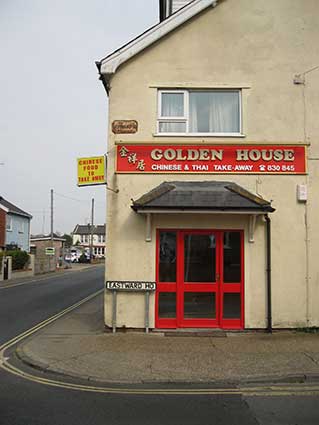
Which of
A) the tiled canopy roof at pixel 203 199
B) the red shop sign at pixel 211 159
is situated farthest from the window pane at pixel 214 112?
the tiled canopy roof at pixel 203 199

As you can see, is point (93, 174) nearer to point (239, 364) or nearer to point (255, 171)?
point (255, 171)

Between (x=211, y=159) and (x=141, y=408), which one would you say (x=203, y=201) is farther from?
(x=141, y=408)

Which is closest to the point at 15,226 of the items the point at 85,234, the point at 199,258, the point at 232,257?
the point at 199,258

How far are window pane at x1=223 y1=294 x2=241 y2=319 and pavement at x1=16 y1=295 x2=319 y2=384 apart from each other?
428mm

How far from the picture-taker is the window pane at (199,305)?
10367 millimetres

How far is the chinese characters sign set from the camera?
1113cm

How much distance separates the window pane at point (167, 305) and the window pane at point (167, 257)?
0.33 metres

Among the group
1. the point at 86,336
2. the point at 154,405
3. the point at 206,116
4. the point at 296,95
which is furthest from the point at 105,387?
the point at 296,95

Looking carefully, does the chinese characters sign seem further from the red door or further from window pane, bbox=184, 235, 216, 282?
window pane, bbox=184, 235, 216, 282

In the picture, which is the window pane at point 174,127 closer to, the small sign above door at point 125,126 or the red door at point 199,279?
the small sign above door at point 125,126

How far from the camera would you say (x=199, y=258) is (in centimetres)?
1050

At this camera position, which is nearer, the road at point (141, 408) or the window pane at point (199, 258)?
the road at point (141, 408)

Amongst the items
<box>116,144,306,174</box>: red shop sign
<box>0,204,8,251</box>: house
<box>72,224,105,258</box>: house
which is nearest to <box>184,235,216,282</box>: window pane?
<box>116,144,306,174</box>: red shop sign

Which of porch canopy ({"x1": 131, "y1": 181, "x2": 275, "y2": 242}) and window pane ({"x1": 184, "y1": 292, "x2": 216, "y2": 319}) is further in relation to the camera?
window pane ({"x1": 184, "y1": 292, "x2": 216, "y2": 319})
